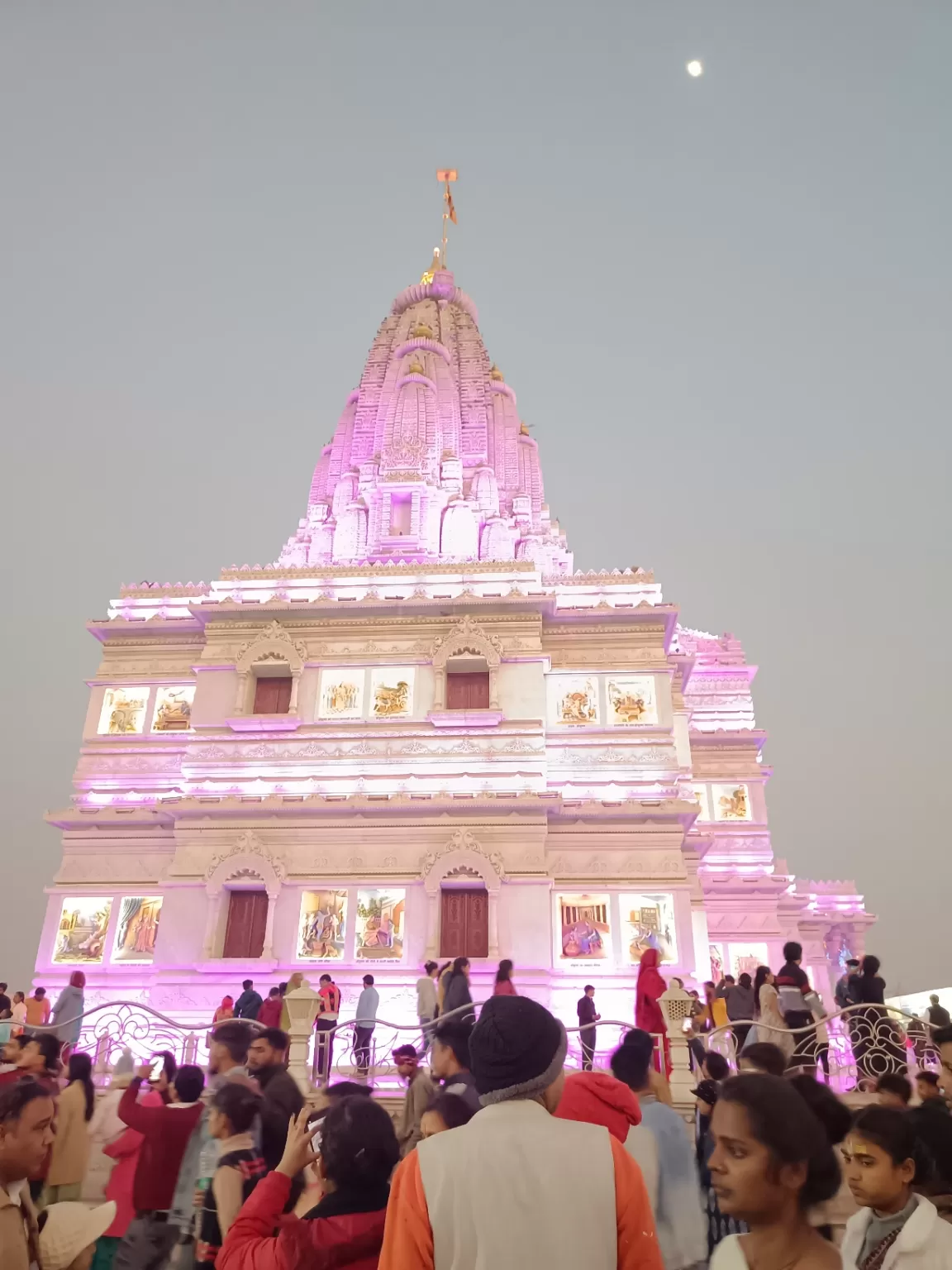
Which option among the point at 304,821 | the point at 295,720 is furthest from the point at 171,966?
the point at 295,720

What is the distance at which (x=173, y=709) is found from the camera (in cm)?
2405

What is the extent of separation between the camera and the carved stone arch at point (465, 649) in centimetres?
2253

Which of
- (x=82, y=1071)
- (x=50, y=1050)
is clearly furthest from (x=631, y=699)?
(x=82, y=1071)

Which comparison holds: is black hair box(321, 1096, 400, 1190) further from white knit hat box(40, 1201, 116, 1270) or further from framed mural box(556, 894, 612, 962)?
framed mural box(556, 894, 612, 962)

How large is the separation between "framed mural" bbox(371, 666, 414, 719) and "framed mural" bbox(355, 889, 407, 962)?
14.1 feet

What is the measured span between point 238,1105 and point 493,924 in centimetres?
1583

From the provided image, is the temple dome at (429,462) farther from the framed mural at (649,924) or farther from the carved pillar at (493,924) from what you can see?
the framed mural at (649,924)

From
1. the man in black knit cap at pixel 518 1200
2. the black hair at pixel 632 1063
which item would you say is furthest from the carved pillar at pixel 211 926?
the man in black knit cap at pixel 518 1200

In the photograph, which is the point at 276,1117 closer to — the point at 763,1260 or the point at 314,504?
the point at 763,1260

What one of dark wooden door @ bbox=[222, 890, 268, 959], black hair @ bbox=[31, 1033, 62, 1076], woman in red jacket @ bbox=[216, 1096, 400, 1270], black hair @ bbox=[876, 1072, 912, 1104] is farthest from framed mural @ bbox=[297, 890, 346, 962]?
woman in red jacket @ bbox=[216, 1096, 400, 1270]

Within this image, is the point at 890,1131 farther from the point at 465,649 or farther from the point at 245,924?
the point at 465,649

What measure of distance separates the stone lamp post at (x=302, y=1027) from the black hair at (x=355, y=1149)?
9247 mm

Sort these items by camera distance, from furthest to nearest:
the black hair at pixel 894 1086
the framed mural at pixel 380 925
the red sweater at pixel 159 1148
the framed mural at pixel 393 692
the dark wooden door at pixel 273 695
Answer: the dark wooden door at pixel 273 695
the framed mural at pixel 393 692
the framed mural at pixel 380 925
the black hair at pixel 894 1086
the red sweater at pixel 159 1148

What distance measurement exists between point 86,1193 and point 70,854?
48.9 feet
